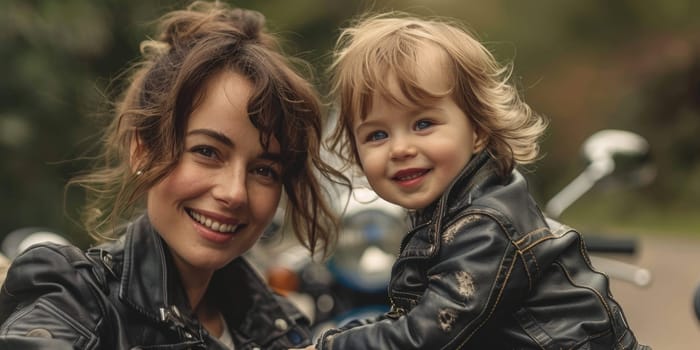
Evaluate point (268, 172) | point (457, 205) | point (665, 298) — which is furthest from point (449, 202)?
point (665, 298)

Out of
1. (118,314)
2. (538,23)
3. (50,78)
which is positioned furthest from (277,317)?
(538,23)

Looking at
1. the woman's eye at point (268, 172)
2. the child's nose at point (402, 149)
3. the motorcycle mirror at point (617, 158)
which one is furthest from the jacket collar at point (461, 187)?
the motorcycle mirror at point (617, 158)

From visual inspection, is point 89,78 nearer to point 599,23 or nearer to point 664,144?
point 664,144

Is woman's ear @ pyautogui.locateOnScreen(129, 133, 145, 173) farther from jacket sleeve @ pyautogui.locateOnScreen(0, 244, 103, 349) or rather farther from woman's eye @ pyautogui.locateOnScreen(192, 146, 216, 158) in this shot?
jacket sleeve @ pyautogui.locateOnScreen(0, 244, 103, 349)

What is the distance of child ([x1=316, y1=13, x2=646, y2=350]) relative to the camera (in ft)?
6.31

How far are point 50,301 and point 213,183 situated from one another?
41cm

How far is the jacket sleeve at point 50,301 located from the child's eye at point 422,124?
719 mm

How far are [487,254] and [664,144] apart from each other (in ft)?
43.9

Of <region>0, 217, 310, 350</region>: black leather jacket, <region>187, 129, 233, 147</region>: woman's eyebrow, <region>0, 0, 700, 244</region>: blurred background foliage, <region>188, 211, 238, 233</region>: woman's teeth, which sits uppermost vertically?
<region>187, 129, 233, 147</region>: woman's eyebrow

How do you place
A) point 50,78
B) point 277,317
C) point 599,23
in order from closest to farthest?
point 277,317 → point 50,78 → point 599,23

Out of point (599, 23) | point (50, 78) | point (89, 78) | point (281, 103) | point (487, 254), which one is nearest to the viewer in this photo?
point (487, 254)

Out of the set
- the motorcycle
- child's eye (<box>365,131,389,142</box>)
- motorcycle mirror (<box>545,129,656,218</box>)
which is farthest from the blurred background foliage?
child's eye (<box>365,131,389,142</box>)

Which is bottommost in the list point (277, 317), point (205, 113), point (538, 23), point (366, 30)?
point (538, 23)

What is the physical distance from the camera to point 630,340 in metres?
2.04
